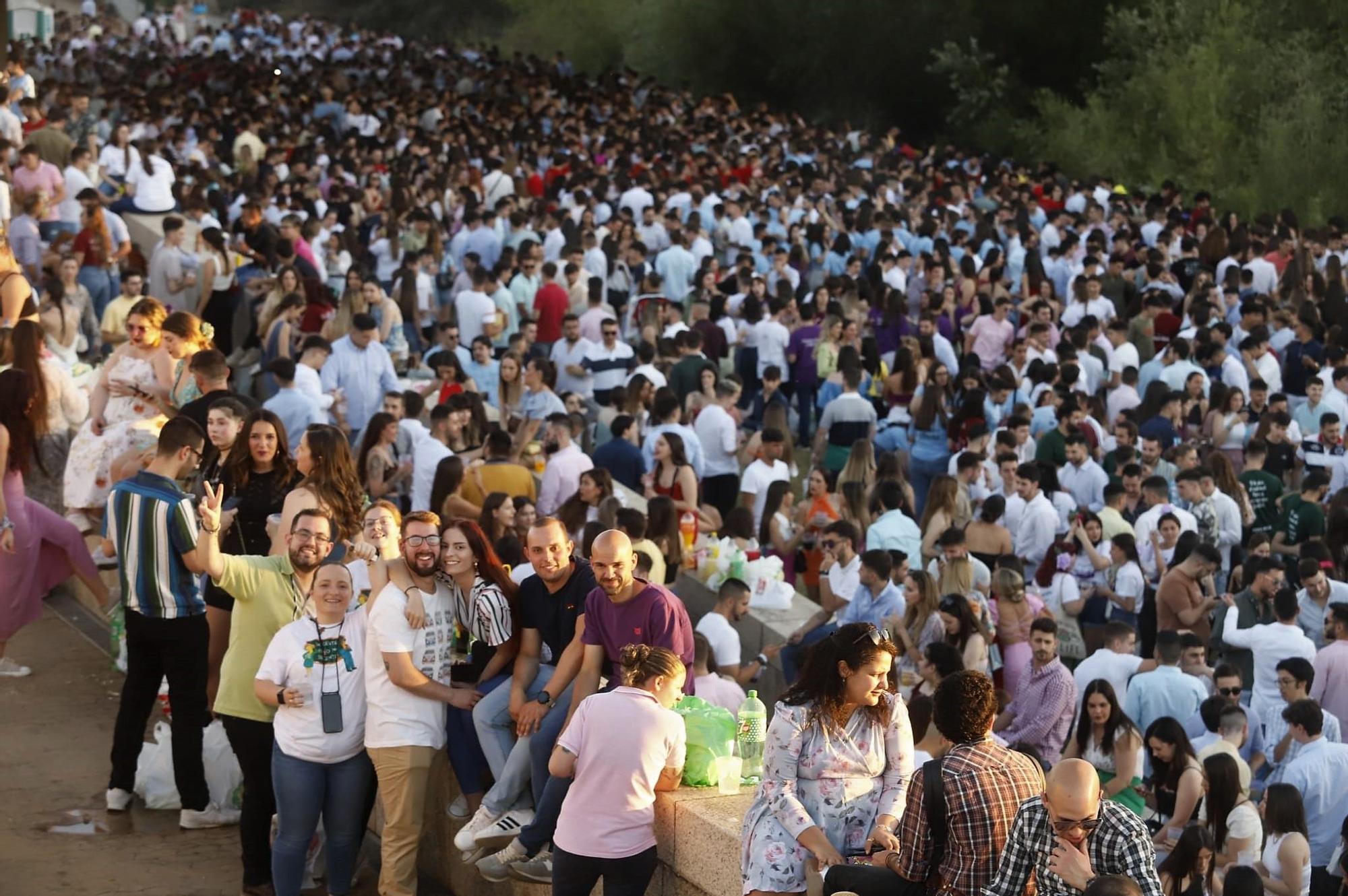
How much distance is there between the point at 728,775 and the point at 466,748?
123 cm

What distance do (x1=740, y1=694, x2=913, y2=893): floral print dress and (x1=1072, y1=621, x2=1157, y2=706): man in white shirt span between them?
4396 mm

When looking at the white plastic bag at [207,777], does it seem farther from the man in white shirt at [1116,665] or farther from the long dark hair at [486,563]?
the man in white shirt at [1116,665]

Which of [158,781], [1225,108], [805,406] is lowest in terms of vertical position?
[158,781]

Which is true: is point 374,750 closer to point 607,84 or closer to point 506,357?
point 506,357

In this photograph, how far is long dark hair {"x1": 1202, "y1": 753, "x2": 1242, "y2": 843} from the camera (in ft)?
29.7

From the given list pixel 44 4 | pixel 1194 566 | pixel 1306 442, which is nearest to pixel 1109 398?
pixel 1306 442

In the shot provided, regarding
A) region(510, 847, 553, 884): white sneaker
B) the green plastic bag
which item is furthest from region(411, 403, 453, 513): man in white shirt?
the green plastic bag

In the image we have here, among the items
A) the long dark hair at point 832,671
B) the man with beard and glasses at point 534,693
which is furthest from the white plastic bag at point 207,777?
the long dark hair at point 832,671

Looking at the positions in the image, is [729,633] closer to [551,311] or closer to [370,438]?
[370,438]

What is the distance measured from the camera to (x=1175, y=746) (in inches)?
364

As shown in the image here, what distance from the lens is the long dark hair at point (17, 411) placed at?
9.69m

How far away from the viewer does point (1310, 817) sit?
31.1 ft

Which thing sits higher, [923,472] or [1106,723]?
[923,472]

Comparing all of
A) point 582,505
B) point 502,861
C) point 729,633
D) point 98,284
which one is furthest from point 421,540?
point 98,284
